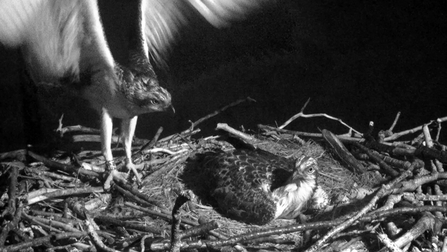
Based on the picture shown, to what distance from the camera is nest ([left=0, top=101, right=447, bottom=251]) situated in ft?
4.72

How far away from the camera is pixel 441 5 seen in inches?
78.9

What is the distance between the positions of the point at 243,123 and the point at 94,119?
0.73m

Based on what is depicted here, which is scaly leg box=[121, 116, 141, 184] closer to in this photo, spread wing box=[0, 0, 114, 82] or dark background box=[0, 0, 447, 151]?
dark background box=[0, 0, 447, 151]

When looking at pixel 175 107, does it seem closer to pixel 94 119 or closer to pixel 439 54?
pixel 94 119

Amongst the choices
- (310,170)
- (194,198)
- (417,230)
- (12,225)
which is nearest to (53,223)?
(12,225)

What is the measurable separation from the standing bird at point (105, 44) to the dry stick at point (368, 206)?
0.62 metres

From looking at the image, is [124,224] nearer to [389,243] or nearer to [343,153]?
[389,243]

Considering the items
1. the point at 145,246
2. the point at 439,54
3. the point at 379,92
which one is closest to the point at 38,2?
the point at 145,246

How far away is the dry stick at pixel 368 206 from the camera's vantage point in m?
1.43

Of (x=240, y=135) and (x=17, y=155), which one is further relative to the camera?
(x=240, y=135)

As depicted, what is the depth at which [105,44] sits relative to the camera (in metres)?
1.51

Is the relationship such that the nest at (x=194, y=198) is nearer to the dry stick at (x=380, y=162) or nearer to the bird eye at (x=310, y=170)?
the dry stick at (x=380, y=162)

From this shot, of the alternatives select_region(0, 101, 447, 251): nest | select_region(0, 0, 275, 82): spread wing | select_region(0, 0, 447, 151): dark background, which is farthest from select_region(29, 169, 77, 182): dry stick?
select_region(0, 0, 275, 82): spread wing

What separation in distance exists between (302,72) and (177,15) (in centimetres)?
59
